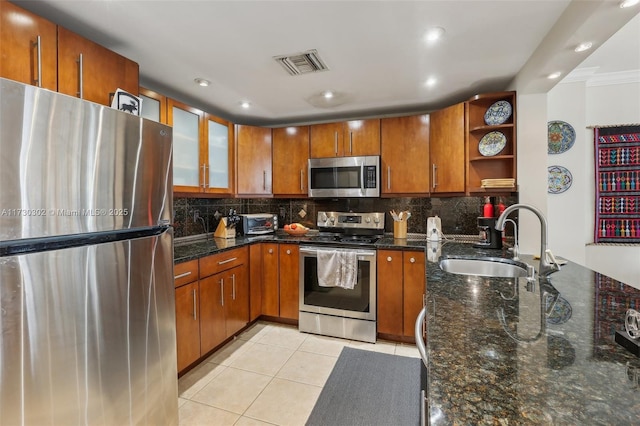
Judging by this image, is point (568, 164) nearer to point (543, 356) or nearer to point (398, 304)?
point (398, 304)

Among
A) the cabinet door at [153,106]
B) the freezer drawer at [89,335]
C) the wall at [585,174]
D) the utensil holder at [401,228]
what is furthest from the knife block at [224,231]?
the wall at [585,174]

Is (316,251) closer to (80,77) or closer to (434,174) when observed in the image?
(434,174)

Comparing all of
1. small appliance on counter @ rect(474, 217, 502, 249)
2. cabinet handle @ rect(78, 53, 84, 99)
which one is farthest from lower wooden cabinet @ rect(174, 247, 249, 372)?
small appliance on counter @ rect(474, 217, 502, 249)

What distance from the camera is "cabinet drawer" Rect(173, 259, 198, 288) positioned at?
6.60ft

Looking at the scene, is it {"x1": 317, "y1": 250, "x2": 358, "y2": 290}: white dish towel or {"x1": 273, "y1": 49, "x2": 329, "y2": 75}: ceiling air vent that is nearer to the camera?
{"x1": 273, "y1": 49, "x2": 329, "y2": 75}: ceiling air vent

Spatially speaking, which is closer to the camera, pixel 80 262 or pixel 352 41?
pixel 80 262

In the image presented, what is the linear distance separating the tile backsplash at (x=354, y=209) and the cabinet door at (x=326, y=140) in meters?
0.58

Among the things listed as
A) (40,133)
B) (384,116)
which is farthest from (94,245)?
(384,116)

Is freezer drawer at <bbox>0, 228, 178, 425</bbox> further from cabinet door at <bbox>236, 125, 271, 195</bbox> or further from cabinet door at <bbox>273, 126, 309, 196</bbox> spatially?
cabinet door at <bbox>273, 126, 309, 196</bbox>

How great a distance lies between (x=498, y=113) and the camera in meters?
2.48

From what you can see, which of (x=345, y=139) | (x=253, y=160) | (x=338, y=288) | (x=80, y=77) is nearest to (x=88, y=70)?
(x=80, y=77)

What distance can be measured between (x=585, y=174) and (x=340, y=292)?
9.10 feet

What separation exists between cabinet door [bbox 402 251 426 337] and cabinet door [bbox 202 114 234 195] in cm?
194

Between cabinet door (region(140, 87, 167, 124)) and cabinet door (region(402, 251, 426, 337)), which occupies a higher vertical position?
cabinet door (region(140, 87, 167, 124))
